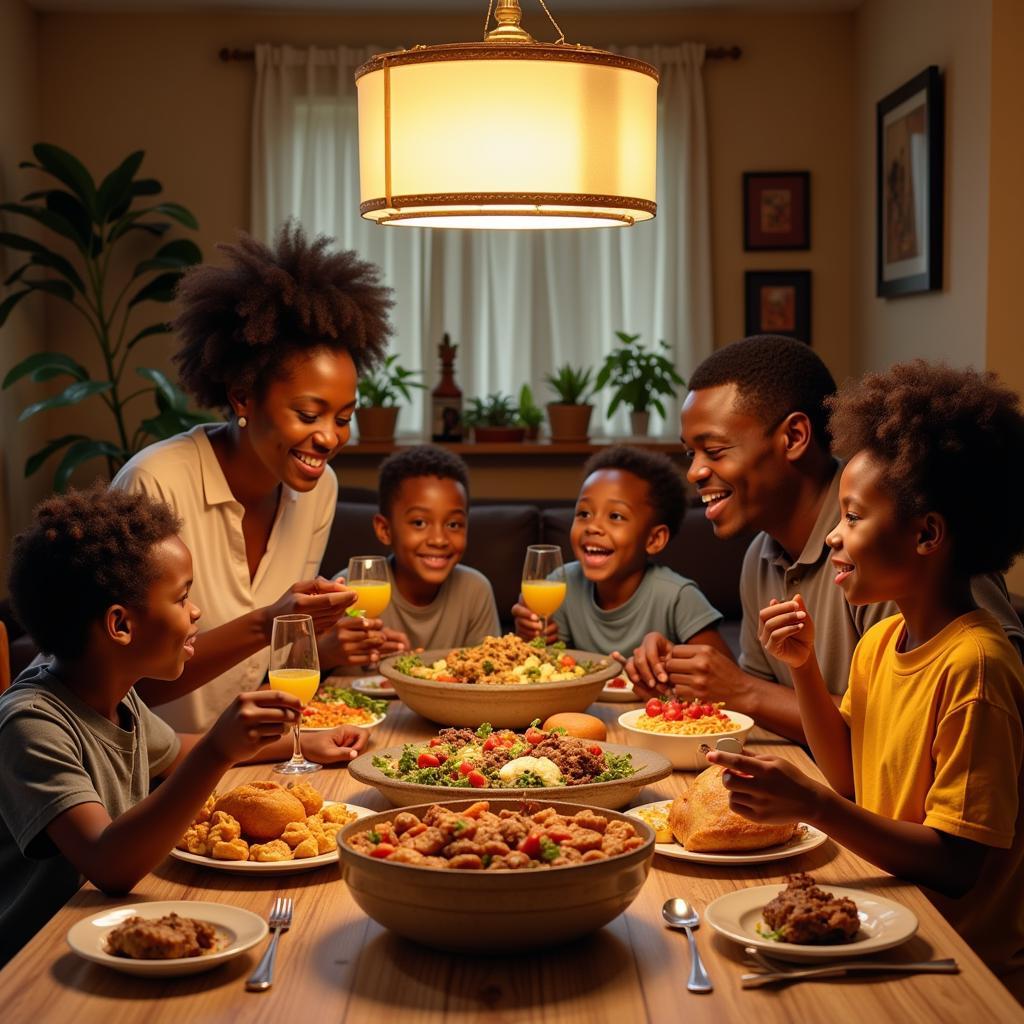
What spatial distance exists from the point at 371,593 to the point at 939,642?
1.21 m

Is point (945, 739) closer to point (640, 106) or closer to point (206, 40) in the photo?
point (640, 106)

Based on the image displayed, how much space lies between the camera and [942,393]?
1729 millimetres

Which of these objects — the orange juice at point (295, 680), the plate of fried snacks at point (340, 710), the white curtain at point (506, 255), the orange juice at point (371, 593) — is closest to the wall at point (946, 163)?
the white curtain at point (506, 255)

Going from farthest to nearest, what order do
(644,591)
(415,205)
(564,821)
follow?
(644,591) → (415,205) → (564,821)

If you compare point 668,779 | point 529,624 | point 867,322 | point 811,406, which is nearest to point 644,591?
point 529,624

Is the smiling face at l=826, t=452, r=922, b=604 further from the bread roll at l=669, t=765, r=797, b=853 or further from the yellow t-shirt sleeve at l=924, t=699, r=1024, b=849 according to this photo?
the bread roll at l=669, t=765, r=797, b=853

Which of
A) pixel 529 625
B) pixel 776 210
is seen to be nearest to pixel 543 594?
pixel 529 625

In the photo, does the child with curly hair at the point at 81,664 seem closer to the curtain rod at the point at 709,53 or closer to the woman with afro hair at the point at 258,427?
the woman with afro hair at the point at 258,427

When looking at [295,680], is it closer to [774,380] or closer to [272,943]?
[272,943]

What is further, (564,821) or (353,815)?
(353,815)

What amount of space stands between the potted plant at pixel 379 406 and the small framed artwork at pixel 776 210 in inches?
66.0

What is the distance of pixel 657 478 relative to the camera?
3279 millimetres

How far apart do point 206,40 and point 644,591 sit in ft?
13.1

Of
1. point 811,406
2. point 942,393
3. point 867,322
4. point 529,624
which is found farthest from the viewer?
point 867,322
